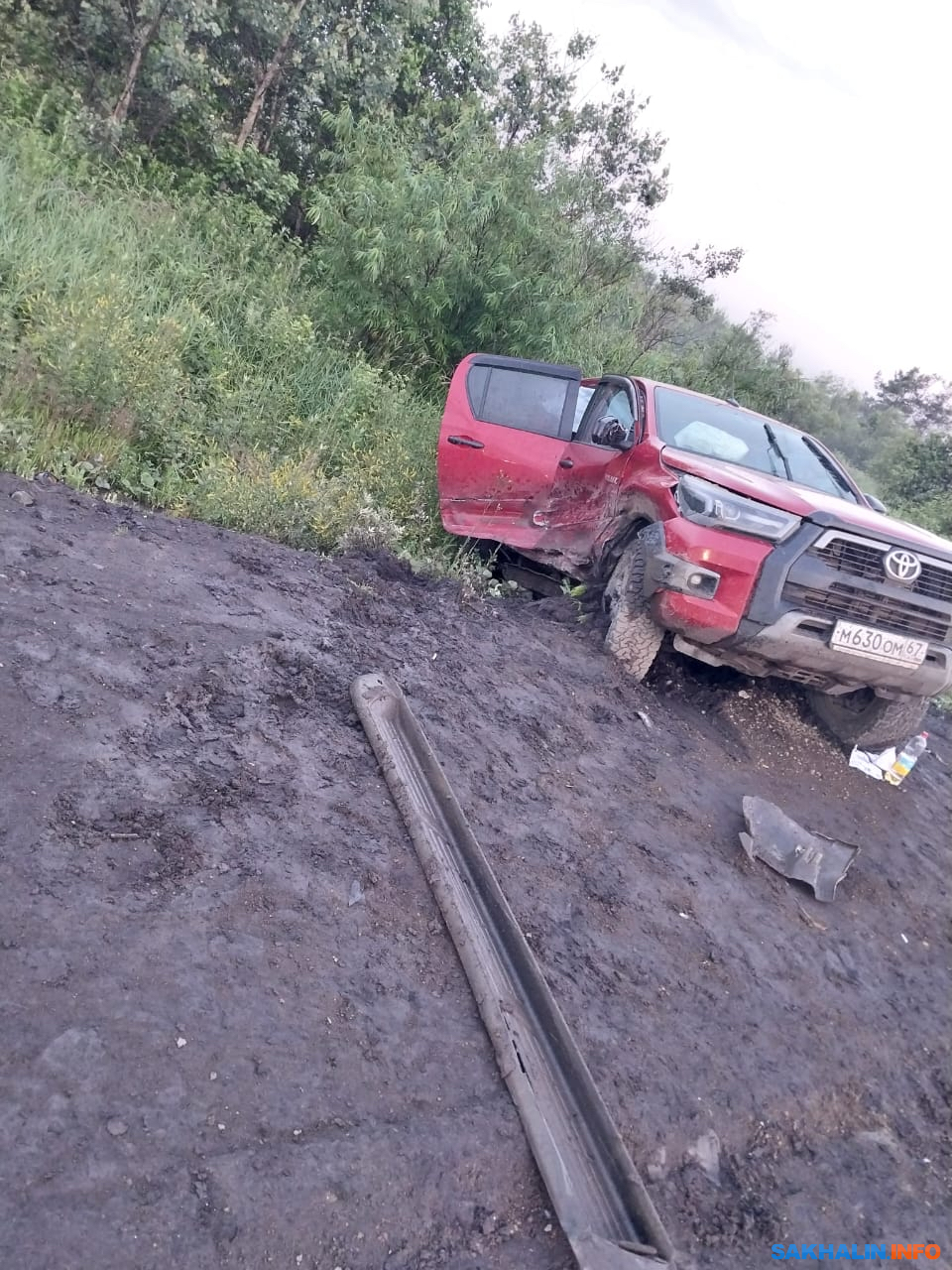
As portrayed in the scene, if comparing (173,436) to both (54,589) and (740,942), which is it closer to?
(54,589)

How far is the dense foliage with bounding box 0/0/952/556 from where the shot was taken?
5.35 meters

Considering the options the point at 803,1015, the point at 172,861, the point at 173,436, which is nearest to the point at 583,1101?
the point at 803,1015

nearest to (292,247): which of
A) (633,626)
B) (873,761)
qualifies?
(633,626)

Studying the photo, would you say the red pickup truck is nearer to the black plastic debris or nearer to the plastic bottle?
the plastic bottle

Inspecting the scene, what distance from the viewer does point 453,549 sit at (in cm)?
607

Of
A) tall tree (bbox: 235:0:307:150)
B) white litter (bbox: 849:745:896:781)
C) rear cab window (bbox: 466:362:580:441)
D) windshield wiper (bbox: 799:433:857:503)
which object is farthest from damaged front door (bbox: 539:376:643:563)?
tall tree (bbox: 235:0:307:150)

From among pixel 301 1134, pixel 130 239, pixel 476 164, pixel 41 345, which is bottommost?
pixel 301 1134

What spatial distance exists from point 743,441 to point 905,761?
2152mm

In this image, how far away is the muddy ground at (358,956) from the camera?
5.80 ft

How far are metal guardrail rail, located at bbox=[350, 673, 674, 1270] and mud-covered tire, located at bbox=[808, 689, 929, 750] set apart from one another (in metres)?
2.75

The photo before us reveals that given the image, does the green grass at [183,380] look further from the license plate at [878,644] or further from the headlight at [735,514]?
the license plate at [878,644]

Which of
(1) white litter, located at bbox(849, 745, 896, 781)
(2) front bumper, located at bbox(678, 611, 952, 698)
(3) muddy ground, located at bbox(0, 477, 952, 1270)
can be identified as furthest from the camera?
(1) white litter, located at bbox(849, 745, 896, 781)

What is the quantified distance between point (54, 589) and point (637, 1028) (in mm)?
2803

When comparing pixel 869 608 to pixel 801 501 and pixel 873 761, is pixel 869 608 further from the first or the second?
pixel 873 761
